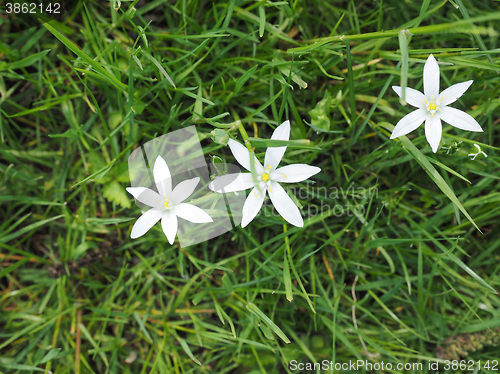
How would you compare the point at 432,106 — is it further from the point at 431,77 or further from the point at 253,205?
the point at 253,205

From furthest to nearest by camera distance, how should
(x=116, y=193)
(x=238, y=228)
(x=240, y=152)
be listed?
(x=238, y=228), (x=116, y=193), (x=240, y=152)

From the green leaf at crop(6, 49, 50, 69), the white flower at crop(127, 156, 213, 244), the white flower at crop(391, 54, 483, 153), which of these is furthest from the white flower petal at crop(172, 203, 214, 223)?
the green leaf at crop(6, 49, 50, 69)

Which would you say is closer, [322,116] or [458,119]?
[458,119]

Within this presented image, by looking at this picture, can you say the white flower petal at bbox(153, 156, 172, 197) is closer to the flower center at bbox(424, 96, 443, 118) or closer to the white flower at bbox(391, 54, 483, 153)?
the white flower at bbox(391, 54, 483, 153)

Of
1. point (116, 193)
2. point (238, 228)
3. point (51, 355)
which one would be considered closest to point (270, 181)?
point (238, 228)

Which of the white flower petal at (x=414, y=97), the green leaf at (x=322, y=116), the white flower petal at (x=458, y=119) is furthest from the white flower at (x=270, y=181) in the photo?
the white flower petal at (x=458, y=119)
